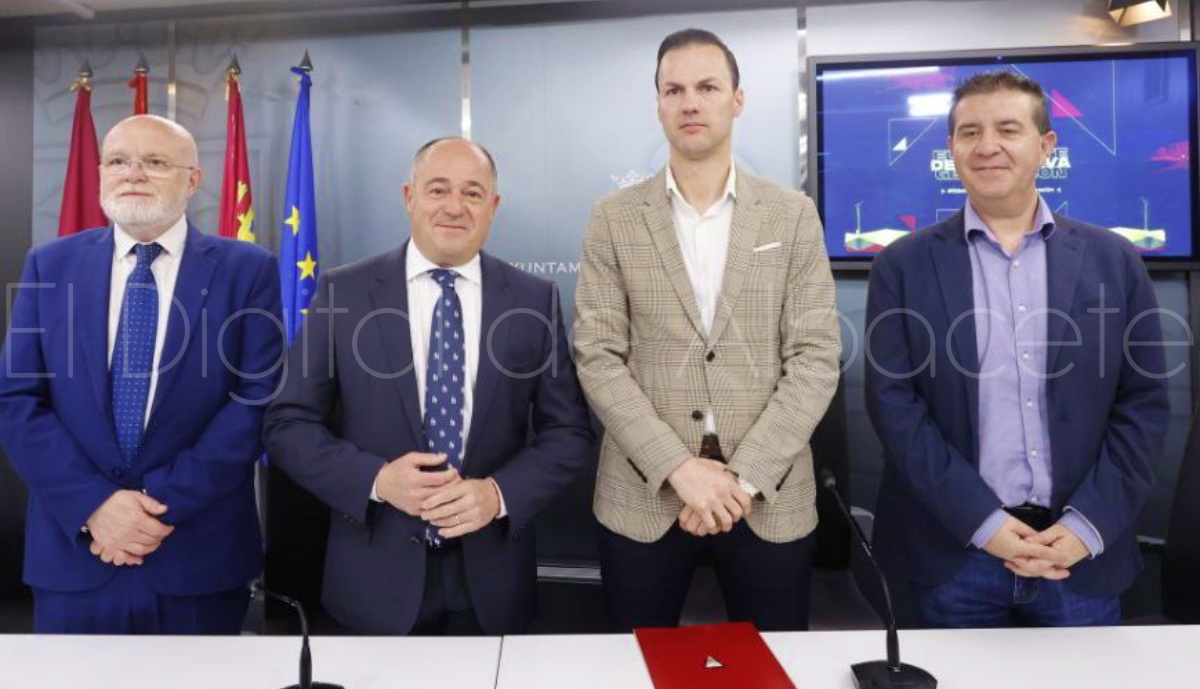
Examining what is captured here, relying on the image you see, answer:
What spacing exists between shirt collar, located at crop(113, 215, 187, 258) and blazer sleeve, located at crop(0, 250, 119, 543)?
175 mm

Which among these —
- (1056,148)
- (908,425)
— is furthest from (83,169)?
(1056,148)

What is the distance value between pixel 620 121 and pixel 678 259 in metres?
2.26

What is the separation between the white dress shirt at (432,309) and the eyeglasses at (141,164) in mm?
717

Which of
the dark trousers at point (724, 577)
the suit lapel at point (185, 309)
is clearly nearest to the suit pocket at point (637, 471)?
the dark trousers at point (724, 577)

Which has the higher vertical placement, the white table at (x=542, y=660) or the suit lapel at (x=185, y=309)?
the suit lapel at (x=185, y=309)

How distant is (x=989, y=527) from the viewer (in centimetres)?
179

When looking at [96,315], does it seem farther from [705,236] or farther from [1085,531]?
[1085,531]

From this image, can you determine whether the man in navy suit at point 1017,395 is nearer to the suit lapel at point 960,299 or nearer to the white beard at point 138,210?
Result: the suit lapel at point 960,299

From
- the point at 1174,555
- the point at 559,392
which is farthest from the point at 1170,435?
the point at 559,392

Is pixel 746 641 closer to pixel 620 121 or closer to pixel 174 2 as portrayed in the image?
pixel 620 121

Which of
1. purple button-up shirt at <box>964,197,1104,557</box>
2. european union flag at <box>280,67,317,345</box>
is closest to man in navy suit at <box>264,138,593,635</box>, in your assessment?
purple button-up shirt at <box>964,197,1104,557</box>

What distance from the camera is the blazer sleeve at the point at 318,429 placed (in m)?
1.85

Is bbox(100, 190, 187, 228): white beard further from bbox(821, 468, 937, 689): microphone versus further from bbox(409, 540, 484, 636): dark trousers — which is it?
bbox(821, 468, 937, 689): microphone

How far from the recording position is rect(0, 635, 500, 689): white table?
4.38 feet
